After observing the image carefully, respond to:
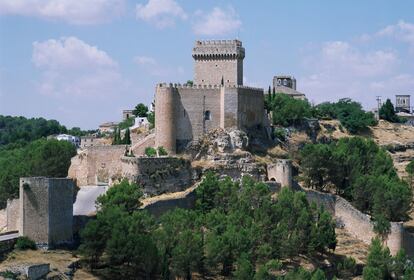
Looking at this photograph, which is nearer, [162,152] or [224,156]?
[162,152]

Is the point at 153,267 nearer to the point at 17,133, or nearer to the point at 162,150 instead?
the point at 162,150

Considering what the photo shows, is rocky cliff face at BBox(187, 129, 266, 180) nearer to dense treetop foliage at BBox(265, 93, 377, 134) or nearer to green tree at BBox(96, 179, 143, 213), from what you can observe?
green tree at BBox(96, 179, 143, 213)

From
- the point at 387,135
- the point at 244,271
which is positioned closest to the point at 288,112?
the point at 387,135

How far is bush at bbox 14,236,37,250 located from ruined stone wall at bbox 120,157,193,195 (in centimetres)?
1217

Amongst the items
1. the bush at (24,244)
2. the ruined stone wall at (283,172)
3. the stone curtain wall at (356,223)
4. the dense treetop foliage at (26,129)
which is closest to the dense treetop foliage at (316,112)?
the ruined stone wall at (283,172)

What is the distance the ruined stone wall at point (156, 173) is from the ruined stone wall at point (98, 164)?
2.18 meters

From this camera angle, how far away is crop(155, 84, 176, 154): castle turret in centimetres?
5838

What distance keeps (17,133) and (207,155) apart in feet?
233

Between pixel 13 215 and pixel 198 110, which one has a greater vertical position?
pixel 198 110

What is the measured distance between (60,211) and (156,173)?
37.9 feet

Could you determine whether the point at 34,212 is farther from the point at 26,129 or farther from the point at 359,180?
the point at 26,129

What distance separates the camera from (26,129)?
134875 mm

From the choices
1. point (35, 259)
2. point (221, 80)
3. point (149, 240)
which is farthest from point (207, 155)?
point (35, 259)

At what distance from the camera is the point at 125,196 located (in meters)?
50.3
